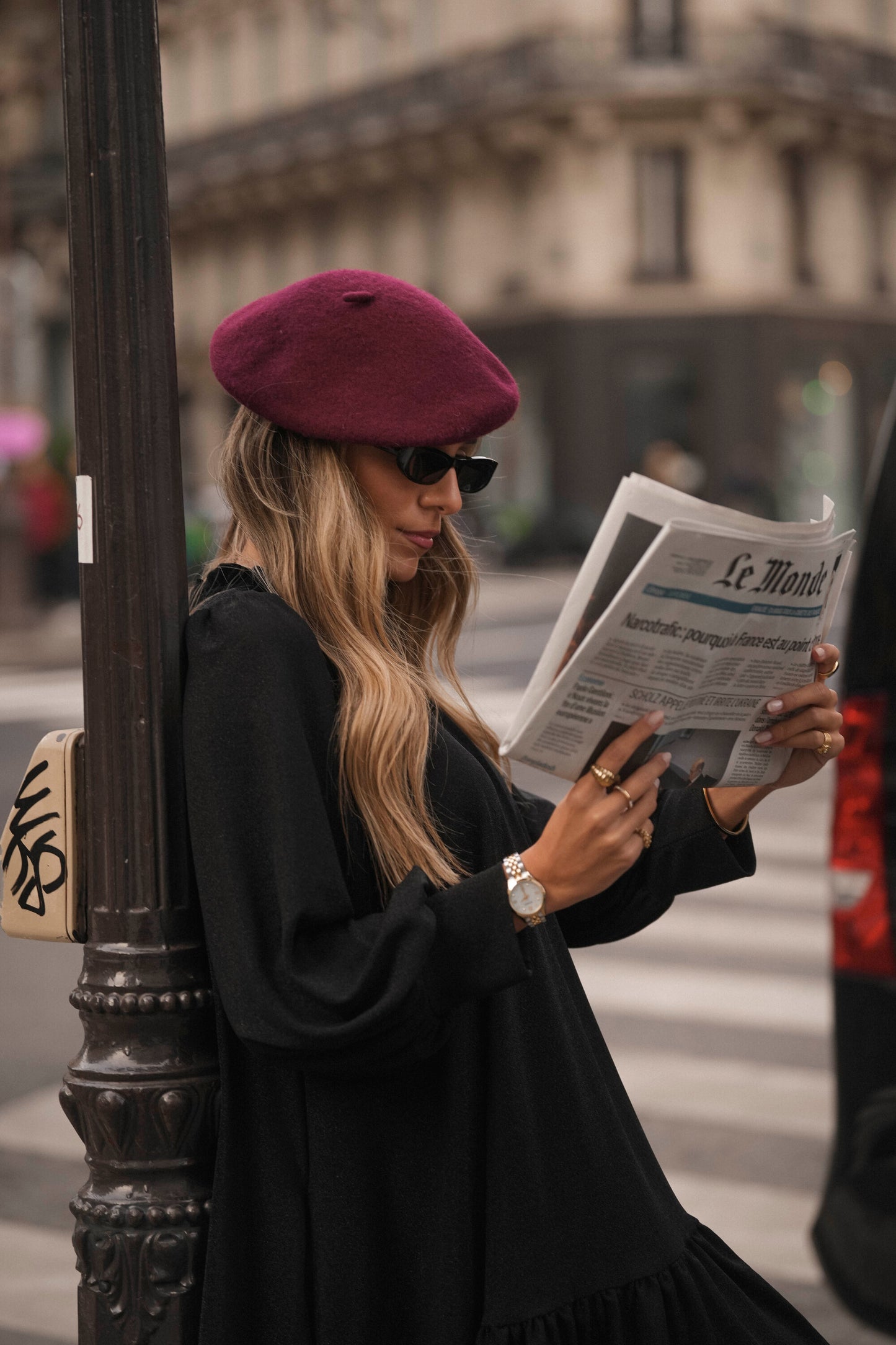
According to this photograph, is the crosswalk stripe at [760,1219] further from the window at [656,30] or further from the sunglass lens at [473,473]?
the window at [656,30]

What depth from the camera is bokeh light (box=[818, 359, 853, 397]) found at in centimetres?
3606

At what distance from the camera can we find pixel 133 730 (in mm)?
2025

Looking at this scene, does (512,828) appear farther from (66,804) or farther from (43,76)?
(43,76)

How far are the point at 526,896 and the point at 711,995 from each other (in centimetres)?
466

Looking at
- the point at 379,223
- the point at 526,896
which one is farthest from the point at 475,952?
the point at 379,223

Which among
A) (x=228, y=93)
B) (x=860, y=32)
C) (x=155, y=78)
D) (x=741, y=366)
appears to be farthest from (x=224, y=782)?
(x=228, y=93)

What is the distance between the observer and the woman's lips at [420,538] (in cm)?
205

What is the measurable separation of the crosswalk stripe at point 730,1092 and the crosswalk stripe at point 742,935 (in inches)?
48.0

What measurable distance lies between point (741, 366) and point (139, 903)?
3338 cm

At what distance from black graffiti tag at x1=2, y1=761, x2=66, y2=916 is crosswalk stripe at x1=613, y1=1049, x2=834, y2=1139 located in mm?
3095

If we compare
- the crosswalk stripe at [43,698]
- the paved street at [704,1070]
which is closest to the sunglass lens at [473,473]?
the paved street at [704,1070]

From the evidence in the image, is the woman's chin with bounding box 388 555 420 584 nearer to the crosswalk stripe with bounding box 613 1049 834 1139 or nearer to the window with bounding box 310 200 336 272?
the crosswalk stripe with bounding box 613 1049 834 1139

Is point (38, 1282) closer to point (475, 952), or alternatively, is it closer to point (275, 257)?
point (475, 952)

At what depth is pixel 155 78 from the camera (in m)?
2.14
